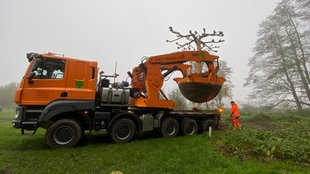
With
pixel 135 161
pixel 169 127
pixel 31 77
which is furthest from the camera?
pixel 169 127

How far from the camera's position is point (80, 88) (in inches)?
255

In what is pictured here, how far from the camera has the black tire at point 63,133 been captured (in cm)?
580

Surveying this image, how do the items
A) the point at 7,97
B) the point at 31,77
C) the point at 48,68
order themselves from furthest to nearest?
the point at 7,97, the point at 48,68, the point at 31,77

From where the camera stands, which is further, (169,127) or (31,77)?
(169,127)

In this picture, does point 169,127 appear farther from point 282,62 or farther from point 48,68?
point 282,62

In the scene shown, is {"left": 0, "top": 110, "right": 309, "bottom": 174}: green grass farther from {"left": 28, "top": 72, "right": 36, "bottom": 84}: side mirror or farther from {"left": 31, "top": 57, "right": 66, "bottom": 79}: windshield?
{"left": 31, "top": 57, "right": 66, "bottom": 79}: windshield

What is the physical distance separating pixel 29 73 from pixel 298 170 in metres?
8.05

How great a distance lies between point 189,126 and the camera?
8.84m

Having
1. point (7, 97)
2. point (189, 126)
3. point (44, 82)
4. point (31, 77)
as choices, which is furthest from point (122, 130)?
point (7, 97)

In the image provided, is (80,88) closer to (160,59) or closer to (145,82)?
(145,82)

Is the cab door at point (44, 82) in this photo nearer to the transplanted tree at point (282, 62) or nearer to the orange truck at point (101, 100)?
the orange truck at point (101, 100)

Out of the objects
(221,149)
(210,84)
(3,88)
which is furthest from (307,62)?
(3,88)

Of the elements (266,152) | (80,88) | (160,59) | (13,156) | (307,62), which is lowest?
(13,156)

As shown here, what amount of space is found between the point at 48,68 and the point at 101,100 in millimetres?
2082
